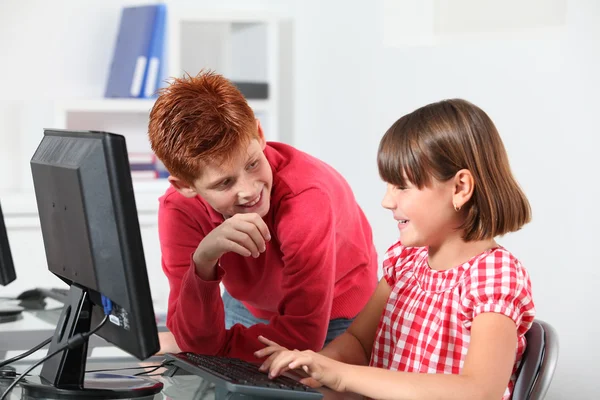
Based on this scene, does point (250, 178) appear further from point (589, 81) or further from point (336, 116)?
point (336, 116)

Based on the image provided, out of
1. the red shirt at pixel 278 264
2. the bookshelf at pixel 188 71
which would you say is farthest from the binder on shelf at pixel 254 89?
the red shirt at pixel 278 264

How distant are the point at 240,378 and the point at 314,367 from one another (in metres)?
0.11

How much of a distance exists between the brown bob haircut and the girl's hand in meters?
0.38

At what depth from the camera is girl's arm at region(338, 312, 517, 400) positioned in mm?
1091

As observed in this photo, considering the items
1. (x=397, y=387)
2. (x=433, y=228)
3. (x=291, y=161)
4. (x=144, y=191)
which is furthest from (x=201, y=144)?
(x=144, y=191)

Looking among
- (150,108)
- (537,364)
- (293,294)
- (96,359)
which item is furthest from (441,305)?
(150,108)

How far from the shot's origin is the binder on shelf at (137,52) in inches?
133

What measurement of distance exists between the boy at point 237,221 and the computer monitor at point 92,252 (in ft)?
0.82

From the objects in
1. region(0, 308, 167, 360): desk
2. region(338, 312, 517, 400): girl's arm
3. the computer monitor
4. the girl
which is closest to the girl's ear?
the girl

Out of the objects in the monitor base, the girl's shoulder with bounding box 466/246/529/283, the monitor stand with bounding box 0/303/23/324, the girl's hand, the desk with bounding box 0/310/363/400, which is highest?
the girl's shoulder with bounding box 466/246/529/283

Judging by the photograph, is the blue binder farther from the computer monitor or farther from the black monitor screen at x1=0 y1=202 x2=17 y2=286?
the computer monitor

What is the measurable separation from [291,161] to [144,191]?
6.17 ft

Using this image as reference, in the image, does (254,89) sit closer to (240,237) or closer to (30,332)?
(30,332)

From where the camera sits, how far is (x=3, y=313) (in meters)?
1.84
